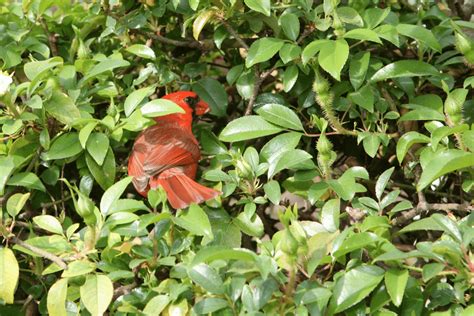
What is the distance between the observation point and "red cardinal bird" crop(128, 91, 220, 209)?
2.17 metres

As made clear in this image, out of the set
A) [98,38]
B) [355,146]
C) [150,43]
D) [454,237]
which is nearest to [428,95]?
[355,146]

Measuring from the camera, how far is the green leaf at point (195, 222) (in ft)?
5.51

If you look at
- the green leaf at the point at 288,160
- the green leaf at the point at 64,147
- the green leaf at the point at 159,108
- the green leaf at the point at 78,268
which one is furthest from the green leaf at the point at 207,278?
the green leaf at the point at 64,147

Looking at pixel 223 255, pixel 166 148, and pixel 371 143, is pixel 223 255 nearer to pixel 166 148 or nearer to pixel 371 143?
pixel 371 143

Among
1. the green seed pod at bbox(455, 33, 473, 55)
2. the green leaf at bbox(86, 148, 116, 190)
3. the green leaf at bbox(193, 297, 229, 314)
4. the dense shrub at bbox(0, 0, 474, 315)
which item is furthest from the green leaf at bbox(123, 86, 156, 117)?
the green seed pod at bbox(455, 33, 473, 55)

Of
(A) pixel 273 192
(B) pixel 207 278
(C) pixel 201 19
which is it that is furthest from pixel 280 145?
(B) pixel 207 278

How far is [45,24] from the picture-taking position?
2350 millimetres

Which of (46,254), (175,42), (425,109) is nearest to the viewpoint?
(46,254)

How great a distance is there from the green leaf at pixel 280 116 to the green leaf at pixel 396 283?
→ 20.7 inches

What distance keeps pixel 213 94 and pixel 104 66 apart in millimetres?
402

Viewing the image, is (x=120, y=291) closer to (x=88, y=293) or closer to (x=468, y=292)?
(x=88, y=293)

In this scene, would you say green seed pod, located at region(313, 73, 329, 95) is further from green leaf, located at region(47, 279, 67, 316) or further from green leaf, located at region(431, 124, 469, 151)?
green leaf, located at region(47, 279, 67, 316)

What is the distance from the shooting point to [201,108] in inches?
91.8

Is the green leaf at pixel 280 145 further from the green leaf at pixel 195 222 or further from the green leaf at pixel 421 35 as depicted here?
the green leaf at pixel 421 35
